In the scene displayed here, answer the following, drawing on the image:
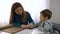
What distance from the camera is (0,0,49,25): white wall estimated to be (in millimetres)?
2057

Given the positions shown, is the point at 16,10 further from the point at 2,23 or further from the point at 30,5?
the point at 30,5

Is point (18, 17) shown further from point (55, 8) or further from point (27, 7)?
point (55, 8)

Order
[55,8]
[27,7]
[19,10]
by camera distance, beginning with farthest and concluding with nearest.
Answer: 1. [55,8]
2. [27,7]
3. [19,10]

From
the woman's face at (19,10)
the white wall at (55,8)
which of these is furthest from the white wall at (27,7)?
the woman's face at (19,10)

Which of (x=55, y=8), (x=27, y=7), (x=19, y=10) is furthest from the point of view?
(x=55, y=8)

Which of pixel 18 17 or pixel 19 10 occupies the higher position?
pixel 19 10

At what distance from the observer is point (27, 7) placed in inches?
96.5

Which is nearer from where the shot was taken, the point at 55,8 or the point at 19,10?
the point at 19,10

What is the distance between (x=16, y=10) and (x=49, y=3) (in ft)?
4.43

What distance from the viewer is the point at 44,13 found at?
5.83 ft

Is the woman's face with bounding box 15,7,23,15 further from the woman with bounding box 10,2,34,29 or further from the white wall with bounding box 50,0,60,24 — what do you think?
the white wall with bounding box 50,0,60,24

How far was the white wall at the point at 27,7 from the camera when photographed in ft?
6.75

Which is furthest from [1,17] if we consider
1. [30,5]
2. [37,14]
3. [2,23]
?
[37,14]

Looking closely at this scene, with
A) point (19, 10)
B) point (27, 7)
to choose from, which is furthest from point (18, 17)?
point (27, 7)
